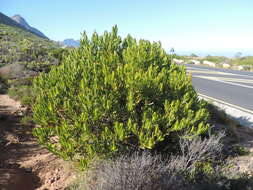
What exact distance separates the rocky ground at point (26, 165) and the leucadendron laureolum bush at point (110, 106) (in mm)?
916

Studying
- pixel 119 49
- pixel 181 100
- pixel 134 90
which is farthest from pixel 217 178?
pixel 119 49

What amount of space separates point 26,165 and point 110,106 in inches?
104

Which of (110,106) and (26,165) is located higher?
(110,106)

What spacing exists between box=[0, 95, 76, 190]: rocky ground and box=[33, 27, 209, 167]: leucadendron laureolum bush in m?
0.92

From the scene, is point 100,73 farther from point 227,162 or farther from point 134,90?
point 227,162

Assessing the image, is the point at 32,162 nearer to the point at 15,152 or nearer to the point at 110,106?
the point at 15,152

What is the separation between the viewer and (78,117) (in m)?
3.07

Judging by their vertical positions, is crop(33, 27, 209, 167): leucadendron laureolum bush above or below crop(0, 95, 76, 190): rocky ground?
above

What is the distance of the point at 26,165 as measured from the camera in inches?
167

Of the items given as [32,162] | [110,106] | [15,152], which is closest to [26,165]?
[32,162]

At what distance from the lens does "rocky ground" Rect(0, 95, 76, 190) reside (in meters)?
3.67

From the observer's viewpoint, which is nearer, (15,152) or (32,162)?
(32,162)

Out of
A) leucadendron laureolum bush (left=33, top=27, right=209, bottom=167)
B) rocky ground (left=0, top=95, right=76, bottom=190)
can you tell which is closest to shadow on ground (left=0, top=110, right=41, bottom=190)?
rocky ground (left=0, top=95, right=76, bottom=190)

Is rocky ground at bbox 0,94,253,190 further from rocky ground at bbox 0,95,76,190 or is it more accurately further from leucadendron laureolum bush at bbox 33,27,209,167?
leucadendron laureolum bush at bbox 33,27,209,167
